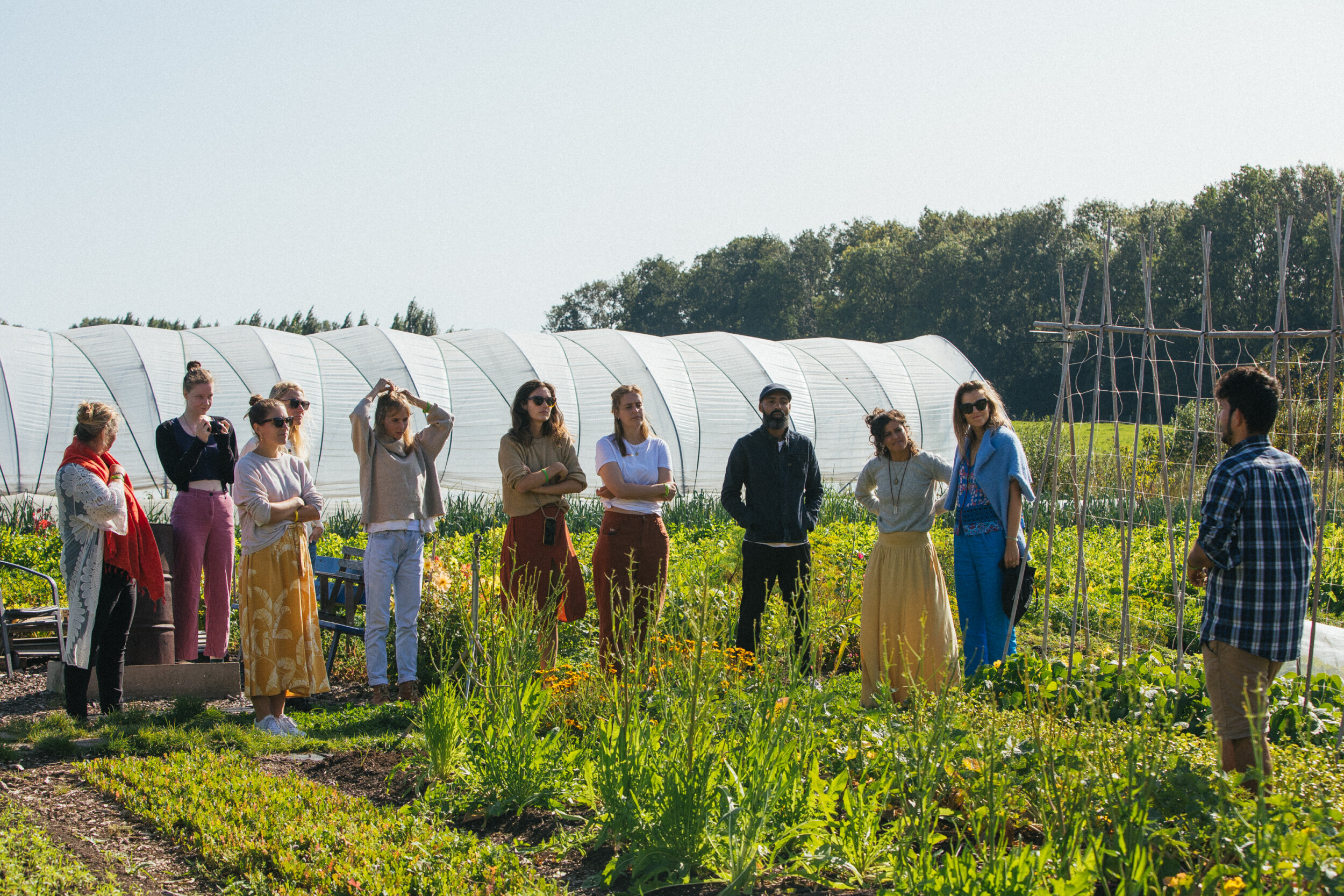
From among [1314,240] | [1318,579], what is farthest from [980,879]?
[1314,240]

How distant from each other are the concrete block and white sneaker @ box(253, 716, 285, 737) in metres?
0.86

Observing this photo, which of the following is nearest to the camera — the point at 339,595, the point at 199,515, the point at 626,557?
the point at 626,557

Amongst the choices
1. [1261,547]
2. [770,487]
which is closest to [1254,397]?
[1261,547]

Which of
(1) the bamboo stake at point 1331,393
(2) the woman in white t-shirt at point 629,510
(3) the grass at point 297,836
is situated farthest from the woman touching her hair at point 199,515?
(1) the bamboo stake at point 1331,393

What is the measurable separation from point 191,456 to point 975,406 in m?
A: 4.27

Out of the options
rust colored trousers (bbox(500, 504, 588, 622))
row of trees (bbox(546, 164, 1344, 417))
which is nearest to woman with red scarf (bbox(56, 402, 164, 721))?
rust colored trousers (bbox(500, 504, 588, 622))

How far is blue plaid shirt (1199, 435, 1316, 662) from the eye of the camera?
3143mm

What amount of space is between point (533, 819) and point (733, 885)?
108 cm

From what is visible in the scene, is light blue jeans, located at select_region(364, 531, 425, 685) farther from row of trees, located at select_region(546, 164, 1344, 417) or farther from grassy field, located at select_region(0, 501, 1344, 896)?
row of trees, located at select_region(546, 164, 1344, 417)

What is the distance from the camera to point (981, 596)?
4.98m

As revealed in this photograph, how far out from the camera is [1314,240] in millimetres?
29781

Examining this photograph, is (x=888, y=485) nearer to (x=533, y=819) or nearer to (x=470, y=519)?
(x=533, y=819)

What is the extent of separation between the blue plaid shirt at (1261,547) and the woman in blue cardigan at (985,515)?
152cm

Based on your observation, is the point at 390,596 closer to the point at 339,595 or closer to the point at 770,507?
the point at 339,595
